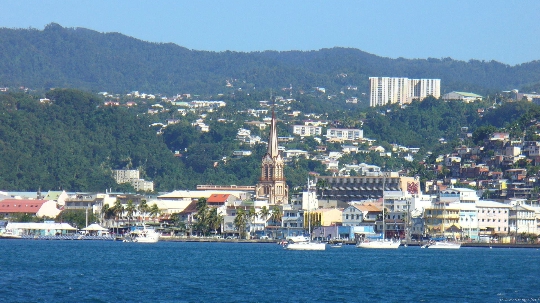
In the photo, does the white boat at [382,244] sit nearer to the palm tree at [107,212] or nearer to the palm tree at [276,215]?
the palm tree at [276,215]

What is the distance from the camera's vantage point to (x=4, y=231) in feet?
444

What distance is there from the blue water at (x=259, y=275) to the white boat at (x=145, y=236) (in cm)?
1658

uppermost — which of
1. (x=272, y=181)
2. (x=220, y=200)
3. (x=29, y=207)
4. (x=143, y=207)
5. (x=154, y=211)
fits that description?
(x=272, y=181)

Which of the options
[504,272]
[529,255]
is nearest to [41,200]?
[529,255]

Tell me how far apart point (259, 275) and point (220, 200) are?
71738 mm

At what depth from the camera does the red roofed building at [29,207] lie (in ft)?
490

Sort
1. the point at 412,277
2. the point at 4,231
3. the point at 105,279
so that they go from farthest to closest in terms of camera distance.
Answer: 1. the point at 4,231
2. the point at 412,277
3. the point at 105,279

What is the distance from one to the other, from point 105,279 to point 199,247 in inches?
1763

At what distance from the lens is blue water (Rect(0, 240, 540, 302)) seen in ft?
203

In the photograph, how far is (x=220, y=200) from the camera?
14725 cm

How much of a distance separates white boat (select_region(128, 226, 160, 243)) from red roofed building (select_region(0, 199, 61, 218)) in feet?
76.8

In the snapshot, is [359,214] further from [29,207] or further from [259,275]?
[259,275]

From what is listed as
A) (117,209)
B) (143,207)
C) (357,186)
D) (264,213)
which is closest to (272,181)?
(357,186)

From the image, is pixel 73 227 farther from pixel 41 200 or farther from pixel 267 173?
pixel 267 173
